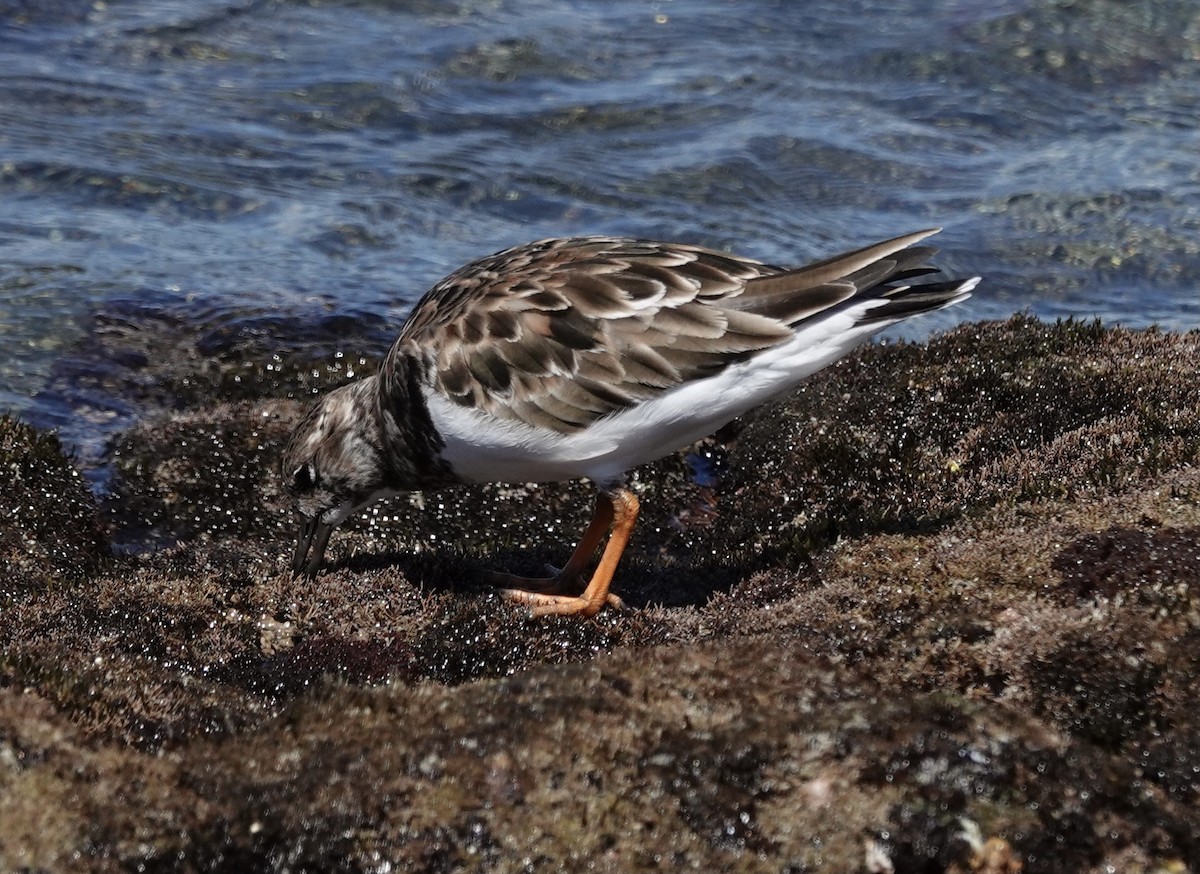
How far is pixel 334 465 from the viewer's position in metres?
7.30

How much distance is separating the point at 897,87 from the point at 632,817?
15290 millimetres

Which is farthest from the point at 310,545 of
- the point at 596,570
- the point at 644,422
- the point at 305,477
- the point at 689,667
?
the point at 689,667

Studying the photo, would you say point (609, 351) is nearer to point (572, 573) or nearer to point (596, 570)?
point (596, 570)

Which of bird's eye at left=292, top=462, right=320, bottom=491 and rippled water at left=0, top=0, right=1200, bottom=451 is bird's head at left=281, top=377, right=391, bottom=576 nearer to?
bird's eye at left=292, top=462, right=320, bottom=491

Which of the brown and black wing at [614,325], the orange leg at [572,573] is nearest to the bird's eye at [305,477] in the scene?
the brown and black wing at [614,325]

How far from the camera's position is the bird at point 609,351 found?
646 centimetres

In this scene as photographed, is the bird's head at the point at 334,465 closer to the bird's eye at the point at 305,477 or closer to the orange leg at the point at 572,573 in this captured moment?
the bird's eye at the point at 305,477

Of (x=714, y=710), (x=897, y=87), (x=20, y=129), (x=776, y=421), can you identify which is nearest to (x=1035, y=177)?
(x=897, y=87)

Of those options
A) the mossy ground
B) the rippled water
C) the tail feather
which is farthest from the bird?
the rippled water

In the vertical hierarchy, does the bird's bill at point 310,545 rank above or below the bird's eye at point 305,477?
below

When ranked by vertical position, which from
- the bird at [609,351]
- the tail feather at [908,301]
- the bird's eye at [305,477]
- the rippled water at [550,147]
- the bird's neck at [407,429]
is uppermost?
the tail feather at [908,301]

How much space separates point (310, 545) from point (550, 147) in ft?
31.7

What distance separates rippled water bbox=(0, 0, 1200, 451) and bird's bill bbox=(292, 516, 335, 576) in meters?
3.34

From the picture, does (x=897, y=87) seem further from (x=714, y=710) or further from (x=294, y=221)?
(x=714, y=710)
